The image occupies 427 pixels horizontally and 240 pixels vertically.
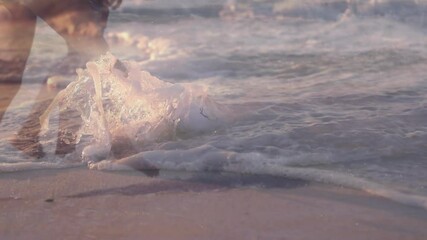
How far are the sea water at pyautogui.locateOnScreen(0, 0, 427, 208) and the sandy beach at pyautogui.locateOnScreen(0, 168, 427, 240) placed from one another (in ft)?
0.54

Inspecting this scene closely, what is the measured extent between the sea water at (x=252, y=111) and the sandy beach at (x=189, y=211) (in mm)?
166

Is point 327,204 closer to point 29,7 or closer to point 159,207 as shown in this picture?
point 159,207

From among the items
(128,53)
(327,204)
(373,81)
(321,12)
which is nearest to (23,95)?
(128,53)

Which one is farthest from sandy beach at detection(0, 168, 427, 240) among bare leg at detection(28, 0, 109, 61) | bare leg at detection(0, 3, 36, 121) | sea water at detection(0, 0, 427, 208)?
bare leg at detection(0, 3, 36, 121)

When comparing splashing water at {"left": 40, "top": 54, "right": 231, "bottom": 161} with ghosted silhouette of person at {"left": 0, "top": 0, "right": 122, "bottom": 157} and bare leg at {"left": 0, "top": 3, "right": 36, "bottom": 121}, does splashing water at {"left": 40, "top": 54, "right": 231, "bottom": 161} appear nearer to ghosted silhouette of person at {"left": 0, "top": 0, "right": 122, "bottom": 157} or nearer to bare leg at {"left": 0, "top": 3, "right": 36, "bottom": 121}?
ghosted silhouette of person at {"left": 0, "top": 0, "right": 122, "bottom": 157}

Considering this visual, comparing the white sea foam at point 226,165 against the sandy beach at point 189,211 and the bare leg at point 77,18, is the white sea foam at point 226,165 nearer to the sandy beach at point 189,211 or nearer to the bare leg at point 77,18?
the sandy beach at point 189,211

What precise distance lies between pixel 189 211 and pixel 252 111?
65.3 inches


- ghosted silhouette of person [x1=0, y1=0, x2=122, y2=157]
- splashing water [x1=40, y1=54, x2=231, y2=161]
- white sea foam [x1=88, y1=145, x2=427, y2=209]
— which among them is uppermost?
ghosted silhouette of person [x1=0, y1=0, x2=122, y2=157]

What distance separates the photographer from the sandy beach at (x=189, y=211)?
340 cm

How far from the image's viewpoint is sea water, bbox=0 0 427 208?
4.22 metres

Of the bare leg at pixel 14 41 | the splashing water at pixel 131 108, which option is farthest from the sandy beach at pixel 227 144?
the bare leg at pixel 14 41

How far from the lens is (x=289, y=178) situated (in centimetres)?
402

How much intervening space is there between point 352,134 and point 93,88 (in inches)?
59.0

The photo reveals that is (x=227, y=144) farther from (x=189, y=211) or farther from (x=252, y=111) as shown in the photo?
(x=189, y=211)
